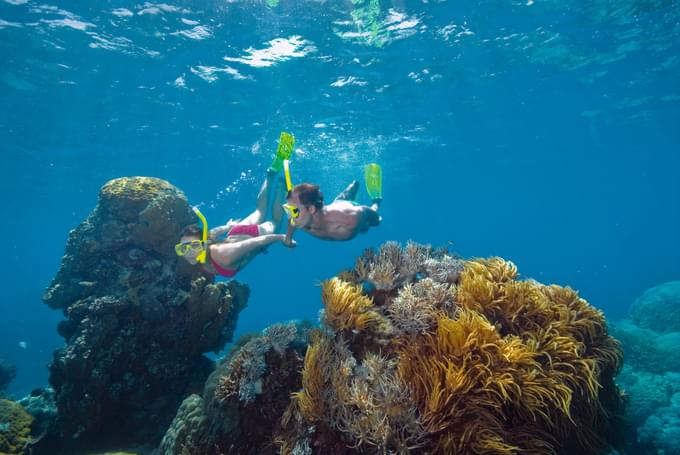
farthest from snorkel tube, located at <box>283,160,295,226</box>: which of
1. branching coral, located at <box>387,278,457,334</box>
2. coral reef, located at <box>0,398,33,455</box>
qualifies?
coral reef, located at <box>0,398,33,455</box>

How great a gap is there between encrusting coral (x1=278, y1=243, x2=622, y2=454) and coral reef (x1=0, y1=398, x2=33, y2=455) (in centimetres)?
601

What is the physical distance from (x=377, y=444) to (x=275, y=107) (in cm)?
2267

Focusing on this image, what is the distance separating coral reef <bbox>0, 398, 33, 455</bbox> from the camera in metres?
5.99

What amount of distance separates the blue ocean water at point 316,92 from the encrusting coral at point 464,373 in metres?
1.61

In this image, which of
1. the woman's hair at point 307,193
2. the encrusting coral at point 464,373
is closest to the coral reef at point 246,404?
the encrusting coral at point 464,373

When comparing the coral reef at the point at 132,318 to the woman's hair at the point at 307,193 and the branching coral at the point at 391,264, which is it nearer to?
the woman's hair at the point at 307,193

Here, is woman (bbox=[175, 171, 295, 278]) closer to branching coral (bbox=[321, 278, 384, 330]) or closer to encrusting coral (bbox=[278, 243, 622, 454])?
branching coral (bbox=[321, 278, 384, 330])

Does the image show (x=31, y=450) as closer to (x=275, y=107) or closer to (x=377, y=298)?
(x=377, y=298)

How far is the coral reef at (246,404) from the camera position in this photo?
408cm

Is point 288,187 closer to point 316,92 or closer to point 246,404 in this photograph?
point 246,404

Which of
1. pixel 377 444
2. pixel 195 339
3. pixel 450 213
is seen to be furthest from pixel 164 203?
pixel 450 213

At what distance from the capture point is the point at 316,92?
21141 mm

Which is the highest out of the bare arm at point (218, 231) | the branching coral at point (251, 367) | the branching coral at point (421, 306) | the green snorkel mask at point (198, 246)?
the bare arm at point (218, 231)

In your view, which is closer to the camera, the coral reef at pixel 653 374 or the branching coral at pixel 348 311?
the branching coral at pixel 348 311
